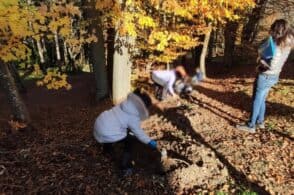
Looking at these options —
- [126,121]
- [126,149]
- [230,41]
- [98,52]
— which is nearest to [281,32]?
[126,121]

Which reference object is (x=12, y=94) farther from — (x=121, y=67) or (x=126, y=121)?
(x=126, y=121)

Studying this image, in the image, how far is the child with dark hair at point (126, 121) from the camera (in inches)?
198

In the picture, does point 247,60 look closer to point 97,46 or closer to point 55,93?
point 97,46

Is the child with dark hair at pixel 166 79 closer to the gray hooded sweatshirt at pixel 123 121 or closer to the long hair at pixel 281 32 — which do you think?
the gray hooded sweatshirt at pixel 123 121

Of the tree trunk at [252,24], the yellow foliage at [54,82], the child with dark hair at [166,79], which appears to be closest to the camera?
the child with dark hair at [166,79]

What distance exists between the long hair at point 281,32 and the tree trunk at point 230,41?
37.6 ft

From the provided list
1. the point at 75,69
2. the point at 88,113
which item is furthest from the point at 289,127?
the point at 75,69

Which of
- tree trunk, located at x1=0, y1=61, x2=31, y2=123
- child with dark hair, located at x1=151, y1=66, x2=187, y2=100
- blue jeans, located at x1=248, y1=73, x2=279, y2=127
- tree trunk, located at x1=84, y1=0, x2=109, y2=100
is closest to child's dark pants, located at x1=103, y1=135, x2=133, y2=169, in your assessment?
child with dark hair, located at x1=151, y1=66, x2=187, y2=100

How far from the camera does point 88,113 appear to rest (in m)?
12.2

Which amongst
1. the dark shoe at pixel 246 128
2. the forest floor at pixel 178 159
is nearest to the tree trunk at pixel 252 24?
the forest floor at pixel 178 159

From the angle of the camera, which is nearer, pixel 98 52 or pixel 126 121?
pixel 126 121

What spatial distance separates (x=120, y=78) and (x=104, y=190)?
18.6 feet

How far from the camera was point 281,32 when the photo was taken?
611 centimetres

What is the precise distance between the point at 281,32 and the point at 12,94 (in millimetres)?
6641
